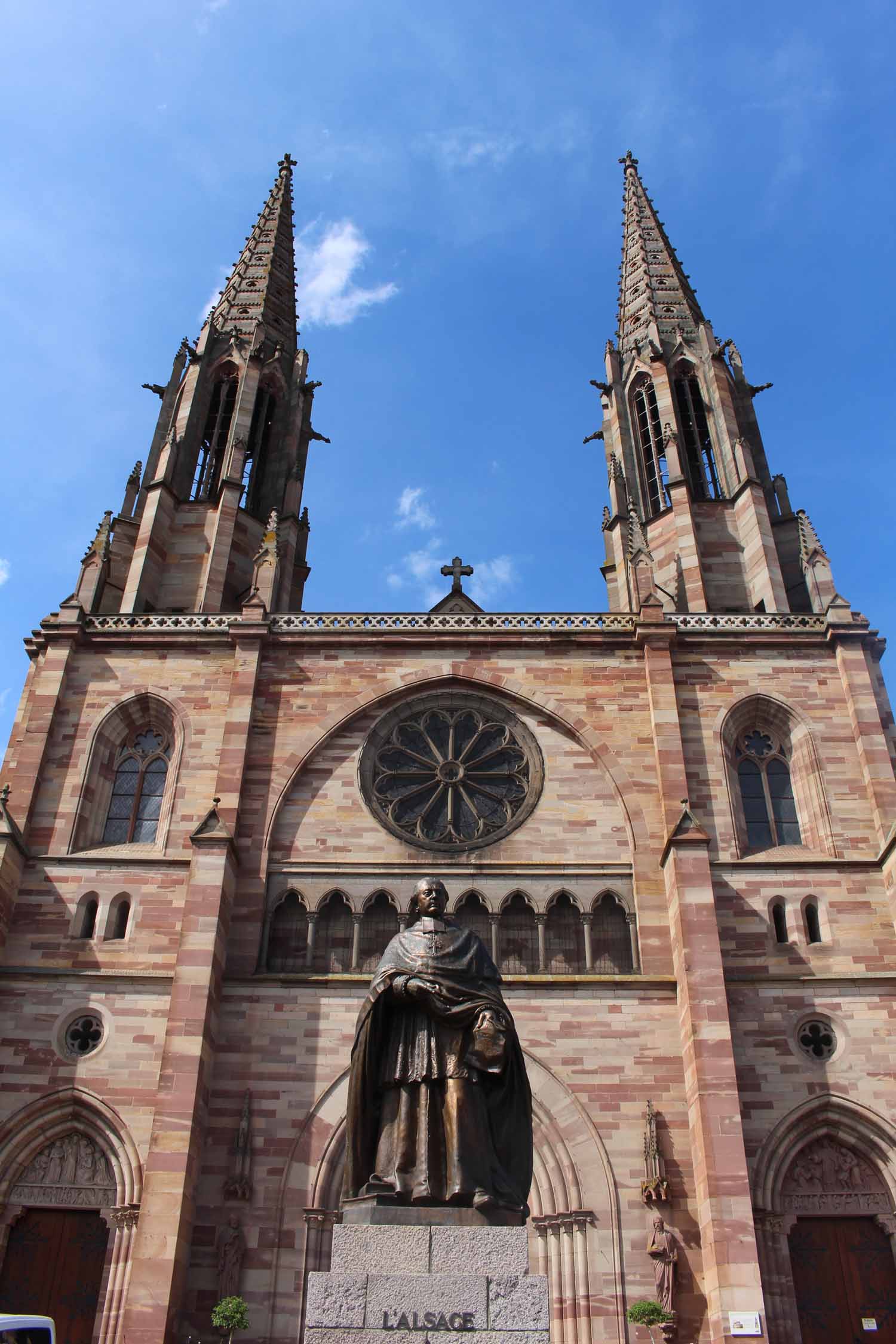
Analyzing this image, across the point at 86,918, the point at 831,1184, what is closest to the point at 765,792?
the point at 831,1184

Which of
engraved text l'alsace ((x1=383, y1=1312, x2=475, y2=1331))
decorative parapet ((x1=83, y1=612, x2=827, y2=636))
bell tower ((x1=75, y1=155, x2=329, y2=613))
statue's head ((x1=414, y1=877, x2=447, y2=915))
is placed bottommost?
engraved text l'alsace ((x1=383, y1=1312, x2=475, y2=1331))

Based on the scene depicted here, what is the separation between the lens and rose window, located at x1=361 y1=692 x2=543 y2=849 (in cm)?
1859

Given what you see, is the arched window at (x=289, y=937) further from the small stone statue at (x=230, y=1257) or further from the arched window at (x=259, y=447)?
the arched window at (x=259, y=447)

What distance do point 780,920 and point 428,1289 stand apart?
12565mm

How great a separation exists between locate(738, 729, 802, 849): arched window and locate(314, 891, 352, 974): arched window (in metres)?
6.67

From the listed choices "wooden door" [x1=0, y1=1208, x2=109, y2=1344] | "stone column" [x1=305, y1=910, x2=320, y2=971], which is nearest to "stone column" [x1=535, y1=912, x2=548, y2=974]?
"stone column" [x1=305, y1=910, x2=320, y2=971]

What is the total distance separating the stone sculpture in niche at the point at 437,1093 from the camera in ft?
21.0

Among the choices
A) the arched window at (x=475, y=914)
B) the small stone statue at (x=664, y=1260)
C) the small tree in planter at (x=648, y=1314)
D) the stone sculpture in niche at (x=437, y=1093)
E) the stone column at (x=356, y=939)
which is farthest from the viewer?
the arched window at (x=475, y=914)

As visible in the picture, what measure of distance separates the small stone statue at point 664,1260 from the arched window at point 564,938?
370 cm

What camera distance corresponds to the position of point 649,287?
29562 mm

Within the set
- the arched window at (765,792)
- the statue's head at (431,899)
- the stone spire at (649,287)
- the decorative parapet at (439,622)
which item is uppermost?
the stone spire at (649,287)

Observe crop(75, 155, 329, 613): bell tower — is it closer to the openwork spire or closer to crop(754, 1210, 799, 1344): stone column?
the openwork spire

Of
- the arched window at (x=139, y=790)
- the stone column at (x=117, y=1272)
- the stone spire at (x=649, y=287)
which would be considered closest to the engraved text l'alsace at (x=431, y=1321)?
the stone column at (x=117, y=1272)

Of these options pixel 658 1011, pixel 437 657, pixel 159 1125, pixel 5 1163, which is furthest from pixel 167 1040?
pixel 437 657
